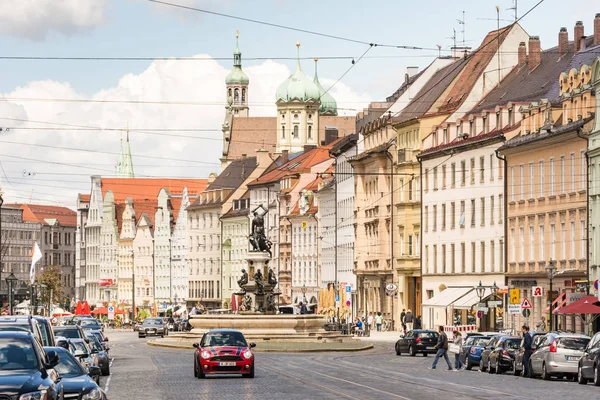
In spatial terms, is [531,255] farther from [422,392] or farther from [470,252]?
[422,392]

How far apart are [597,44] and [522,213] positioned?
9.82 metres

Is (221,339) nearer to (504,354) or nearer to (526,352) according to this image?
(526,352)

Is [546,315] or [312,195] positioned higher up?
[312,195]

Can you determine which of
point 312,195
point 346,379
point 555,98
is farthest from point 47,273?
point 346,379

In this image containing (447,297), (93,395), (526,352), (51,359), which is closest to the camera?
(51,359)

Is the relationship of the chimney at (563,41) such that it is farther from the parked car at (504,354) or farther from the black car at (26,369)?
the black car at (26,369)

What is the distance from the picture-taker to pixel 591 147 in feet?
243

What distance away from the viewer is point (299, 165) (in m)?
166

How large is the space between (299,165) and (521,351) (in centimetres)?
11684

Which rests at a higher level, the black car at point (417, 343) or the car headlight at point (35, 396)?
the car headlight at point (35, 396)

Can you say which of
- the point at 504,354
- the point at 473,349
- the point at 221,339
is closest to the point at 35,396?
the point at 221,339

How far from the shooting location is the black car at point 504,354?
51125 mm

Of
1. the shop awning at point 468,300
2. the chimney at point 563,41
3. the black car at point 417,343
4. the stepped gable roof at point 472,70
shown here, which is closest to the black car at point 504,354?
the black car at point 417,343

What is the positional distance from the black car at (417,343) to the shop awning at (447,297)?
21415 mm
